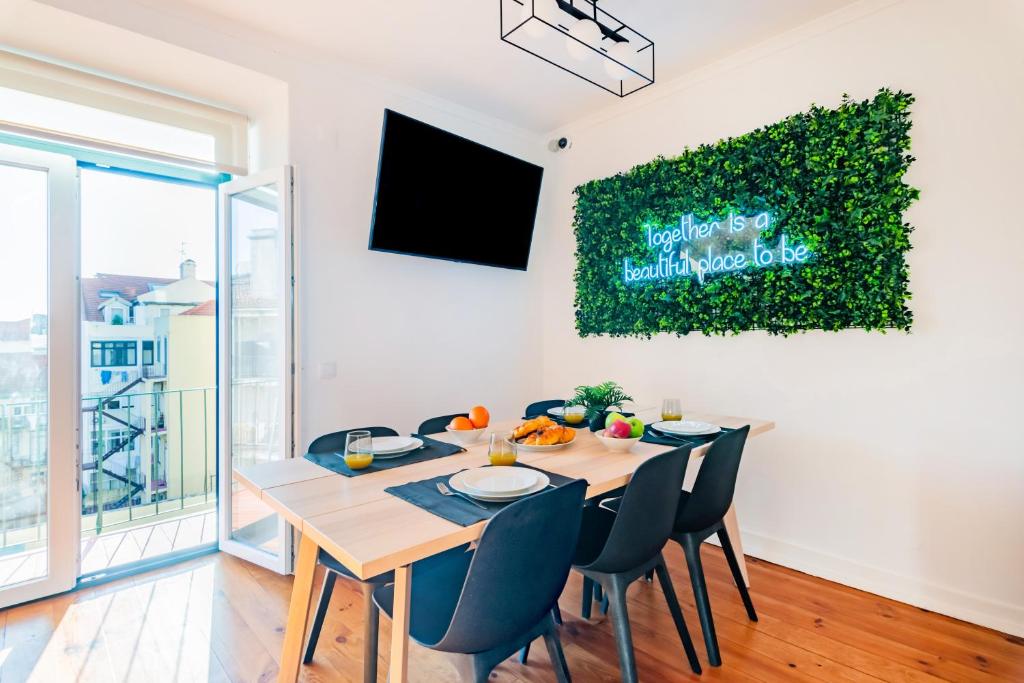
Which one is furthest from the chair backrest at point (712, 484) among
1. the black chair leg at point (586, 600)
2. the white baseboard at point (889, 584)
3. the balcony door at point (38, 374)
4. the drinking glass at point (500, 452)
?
the balcony door at point (38, 374)

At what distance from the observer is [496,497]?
4.61 feet

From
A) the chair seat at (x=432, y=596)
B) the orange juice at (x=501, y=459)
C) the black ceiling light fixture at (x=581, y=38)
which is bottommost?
the chair seat at (x=432, y=596)

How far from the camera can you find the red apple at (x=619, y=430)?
1.98 m

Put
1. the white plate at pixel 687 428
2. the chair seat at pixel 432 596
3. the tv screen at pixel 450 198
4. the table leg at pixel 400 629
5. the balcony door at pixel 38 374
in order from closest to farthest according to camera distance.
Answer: the table leg at pixel 400 629 → the chair seat at pixel 432 596 → the white plate at pixel 687 428 → the balcony door at pixel 38 374 → the tv screen at pixel 450 198

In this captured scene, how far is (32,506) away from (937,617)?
4.31 meters

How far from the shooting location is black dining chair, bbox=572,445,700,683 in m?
1.61

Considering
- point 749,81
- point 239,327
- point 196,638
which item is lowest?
point 196,638

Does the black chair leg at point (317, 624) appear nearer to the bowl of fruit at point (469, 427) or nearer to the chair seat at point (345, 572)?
the chair seat at point (345, 572)

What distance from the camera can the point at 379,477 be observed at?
165 centimetres

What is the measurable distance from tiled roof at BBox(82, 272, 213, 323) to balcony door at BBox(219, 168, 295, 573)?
53cm

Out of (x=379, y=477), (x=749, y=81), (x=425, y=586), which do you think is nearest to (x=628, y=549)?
(x=425, y=586)

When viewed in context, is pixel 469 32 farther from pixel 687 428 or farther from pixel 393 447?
pixel 687 428

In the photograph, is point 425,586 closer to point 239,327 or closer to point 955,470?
point 239,327

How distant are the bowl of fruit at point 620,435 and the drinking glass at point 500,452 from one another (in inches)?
17.5
